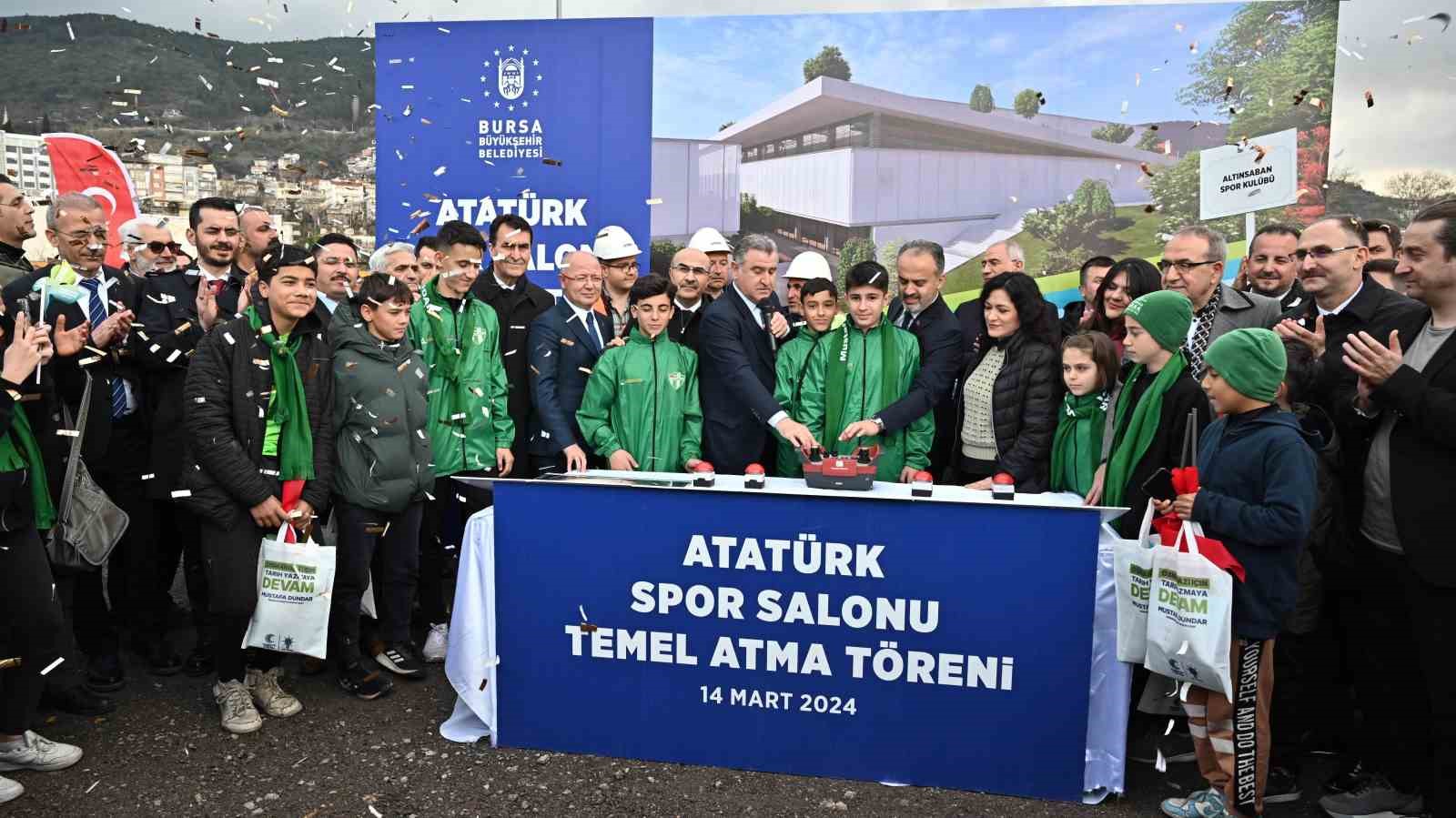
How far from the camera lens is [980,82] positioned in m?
8.62

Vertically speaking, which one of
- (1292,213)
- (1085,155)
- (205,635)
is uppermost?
(1085,155)

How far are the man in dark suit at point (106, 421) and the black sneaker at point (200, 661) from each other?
9 cm

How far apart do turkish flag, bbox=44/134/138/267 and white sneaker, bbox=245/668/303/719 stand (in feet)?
20.2

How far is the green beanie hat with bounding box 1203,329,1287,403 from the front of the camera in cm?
292

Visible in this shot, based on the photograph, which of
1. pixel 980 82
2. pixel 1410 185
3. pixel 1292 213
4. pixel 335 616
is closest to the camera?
pixel 335 616

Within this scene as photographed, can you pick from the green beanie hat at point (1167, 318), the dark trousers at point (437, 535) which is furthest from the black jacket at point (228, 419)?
the green beanie hat at point (1167, 318)

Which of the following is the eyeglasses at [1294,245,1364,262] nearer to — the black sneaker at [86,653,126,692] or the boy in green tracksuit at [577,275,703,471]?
the boy in green tracksuit at [577,275,703,471]

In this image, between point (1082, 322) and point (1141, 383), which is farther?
point (1082, 322)

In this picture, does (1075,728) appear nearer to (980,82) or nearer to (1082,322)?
(1082,322)

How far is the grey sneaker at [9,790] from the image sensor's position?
3207 mm

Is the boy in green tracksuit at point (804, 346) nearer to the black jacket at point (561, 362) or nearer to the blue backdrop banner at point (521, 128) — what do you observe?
the black jacket at point (561, 362)

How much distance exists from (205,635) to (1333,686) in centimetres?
500

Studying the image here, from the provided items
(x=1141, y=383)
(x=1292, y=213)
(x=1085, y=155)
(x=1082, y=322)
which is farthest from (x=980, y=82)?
(x=1141, y=383)

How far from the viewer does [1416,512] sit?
285cm
